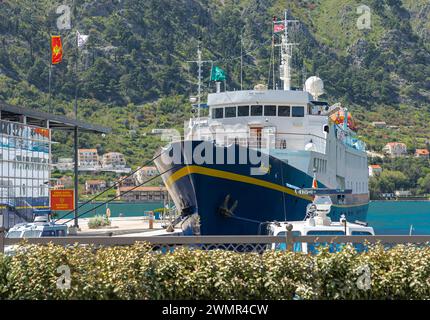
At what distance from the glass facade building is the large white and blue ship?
742 centimetres

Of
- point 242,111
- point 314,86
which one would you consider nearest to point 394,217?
point 314,86

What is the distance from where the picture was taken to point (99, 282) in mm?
11531

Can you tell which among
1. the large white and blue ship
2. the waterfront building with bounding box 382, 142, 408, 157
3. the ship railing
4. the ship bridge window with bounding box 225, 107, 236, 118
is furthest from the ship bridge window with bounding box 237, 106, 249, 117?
the waterfront building with bounding box 382, 142, 408, 157

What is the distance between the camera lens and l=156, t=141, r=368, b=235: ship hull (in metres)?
29.8

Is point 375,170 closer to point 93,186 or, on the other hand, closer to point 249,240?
point 93,186

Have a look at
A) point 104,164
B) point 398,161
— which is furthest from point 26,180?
point 398,161

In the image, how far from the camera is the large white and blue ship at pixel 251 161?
1179 inches

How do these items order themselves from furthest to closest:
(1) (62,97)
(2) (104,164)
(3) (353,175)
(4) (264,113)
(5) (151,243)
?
(1) (62,97)
(2) (104,164)
(3) (353,175)
(4) (264,113)
(5) (151,243)

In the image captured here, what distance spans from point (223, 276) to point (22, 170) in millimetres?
29789

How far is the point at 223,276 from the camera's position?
1159cm

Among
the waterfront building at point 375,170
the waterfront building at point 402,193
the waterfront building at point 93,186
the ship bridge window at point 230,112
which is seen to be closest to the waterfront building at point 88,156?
the waterfront building at point 93,186

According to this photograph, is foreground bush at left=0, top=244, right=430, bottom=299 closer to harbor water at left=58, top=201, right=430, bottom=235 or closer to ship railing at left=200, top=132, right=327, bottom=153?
ship railing at left=200, top=132, right=327, bottom=153

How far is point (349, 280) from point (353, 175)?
43127 mm
